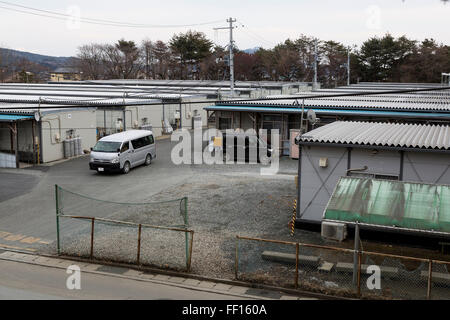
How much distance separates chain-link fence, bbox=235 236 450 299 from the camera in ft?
30.7

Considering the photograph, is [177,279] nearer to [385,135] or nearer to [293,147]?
[385,135]

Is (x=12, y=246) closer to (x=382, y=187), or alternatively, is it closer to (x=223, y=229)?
(x=223, y=229)

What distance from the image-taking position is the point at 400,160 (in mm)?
12703

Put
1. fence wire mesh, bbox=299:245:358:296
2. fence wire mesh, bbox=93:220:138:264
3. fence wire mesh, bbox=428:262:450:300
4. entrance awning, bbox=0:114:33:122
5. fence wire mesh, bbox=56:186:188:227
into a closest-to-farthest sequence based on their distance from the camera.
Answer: fence wire mesh, bbox=428:262:450:300, fence wire mesh, bbox=299:245:358:296, fence wire mesh, bbox=93:220:138:264, fence wire mesh, bbox=56:186:188:227, entrance awning, bbox=0:114:33:122

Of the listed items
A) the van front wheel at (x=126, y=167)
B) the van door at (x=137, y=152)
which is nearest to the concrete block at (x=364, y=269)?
the van front wheel at (x=126, y=167)

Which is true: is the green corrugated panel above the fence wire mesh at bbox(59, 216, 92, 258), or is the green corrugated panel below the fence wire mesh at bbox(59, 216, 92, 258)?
above

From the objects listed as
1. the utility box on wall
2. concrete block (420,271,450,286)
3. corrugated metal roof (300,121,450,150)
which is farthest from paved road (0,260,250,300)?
the utility box on wall

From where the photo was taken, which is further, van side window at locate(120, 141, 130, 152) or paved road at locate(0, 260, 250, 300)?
van side window at locate(120, 141, 130, 152)

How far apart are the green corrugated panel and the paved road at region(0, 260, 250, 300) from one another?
3.08 m

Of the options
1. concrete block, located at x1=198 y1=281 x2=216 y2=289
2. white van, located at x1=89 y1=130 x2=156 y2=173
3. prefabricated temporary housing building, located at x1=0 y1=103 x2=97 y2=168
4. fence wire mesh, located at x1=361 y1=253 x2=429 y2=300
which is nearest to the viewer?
fence wire mesh, located at x1=361 y1=253 x2=429 y2=300

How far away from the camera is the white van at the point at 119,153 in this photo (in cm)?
2100

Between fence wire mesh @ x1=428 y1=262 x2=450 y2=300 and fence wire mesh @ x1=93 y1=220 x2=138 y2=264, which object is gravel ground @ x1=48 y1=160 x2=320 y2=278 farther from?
fence wire mesh @ x1=428 y1=262 x2=450 y2=300

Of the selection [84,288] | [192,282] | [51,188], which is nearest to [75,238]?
[84,288]

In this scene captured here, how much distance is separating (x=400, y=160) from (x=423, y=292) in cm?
437
